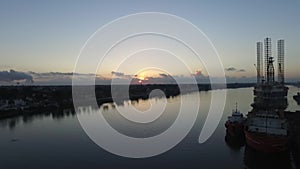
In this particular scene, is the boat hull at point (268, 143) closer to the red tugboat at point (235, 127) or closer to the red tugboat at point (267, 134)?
the red tugboat at point (267, 134)

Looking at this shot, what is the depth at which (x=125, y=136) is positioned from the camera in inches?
400

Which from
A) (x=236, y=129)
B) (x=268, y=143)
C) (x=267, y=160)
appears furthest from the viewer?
(x=236, y=129)

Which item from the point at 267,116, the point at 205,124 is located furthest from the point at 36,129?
the point at 267,116

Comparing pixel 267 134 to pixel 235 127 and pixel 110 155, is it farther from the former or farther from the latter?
pixel 110 155

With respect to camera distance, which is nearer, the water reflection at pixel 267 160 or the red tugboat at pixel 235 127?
the water reflection at pixel 267 160

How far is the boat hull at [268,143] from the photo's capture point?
282 inches

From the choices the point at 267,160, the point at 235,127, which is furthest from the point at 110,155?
the point at 235,127

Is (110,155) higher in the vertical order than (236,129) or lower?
lower

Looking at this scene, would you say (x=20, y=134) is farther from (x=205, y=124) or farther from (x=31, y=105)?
(x=31, y=105)

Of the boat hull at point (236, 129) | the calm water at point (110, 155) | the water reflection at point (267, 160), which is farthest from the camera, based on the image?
the boat hull at point (236, 129)

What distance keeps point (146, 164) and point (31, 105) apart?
18.1m

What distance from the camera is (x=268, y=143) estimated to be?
7250mm

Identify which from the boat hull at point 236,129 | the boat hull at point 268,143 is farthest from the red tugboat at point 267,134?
the boat hull at point 236,129

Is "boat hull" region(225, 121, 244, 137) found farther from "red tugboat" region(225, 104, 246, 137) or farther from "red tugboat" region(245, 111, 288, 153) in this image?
"red tugboat" region(245, 111, 288, 153)
